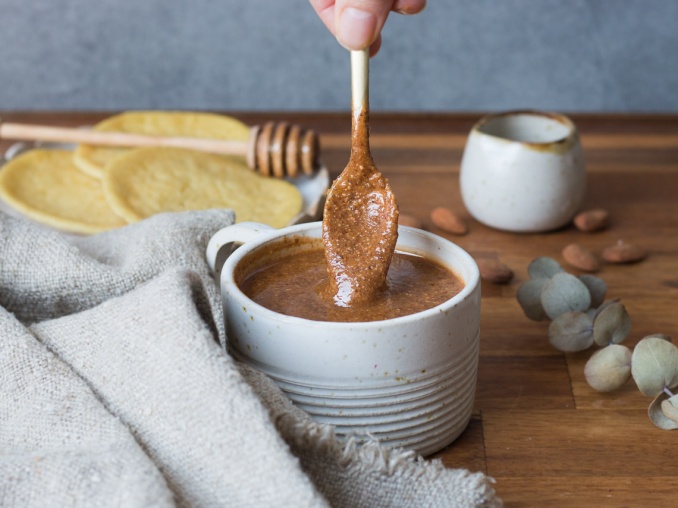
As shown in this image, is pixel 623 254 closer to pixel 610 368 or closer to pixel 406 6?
pixel 610 368

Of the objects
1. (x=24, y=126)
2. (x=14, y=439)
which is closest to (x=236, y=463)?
(x=14, y=439)

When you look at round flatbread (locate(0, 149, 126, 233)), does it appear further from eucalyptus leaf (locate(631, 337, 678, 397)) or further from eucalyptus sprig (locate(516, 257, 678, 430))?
eucalyptus leaf (locate(631, 337, 678, 397))

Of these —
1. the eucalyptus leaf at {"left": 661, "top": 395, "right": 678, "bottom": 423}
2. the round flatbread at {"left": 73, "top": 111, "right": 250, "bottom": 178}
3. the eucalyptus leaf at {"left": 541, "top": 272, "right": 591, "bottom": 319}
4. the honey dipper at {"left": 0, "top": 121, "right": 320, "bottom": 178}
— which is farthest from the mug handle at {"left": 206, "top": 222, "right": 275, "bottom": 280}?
the round flatbread at {"left": 73, "top": 111, "right": 250, "bottom": 178}

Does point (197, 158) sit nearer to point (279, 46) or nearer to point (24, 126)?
point (24, 126)

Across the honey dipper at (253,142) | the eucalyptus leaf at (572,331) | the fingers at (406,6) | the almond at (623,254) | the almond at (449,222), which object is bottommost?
the almond at (449,222)

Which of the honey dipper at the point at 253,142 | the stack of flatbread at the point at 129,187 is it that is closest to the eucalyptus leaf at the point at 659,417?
the stack of flatbread at the point at 129,187

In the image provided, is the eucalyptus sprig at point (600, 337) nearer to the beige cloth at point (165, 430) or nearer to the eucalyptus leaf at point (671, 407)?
the eucalyptus leaf at point (671, 407)

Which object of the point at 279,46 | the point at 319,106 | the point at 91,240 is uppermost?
the point at 91,240
